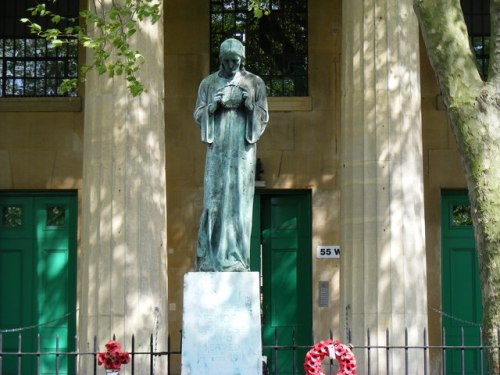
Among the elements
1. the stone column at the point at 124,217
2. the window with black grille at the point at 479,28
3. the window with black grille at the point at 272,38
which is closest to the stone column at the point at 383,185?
the stone column at the point at 124,217

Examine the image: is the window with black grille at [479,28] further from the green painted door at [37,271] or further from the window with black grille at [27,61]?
the green painted door at [37,271]

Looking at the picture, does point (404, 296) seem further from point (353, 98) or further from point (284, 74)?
point (284, 74)

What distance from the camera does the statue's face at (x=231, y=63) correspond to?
9914 millimetres

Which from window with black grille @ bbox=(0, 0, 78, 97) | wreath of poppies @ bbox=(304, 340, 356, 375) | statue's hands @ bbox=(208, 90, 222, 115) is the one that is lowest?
wreath of poppies @ bbox=(304, 340, 356, 375)

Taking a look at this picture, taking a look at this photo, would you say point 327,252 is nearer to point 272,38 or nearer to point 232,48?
point 272,38

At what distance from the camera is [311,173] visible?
57.7 ft

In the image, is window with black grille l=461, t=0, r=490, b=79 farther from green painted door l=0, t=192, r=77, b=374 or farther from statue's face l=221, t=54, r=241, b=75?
statue's face l=221, t=54, r=241, b=75

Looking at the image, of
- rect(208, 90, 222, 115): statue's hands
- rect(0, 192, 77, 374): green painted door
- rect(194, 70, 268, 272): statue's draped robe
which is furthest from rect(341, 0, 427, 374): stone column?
rect(0, 192, 77, 374): green painted door

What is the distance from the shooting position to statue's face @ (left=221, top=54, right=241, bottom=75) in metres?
9.91

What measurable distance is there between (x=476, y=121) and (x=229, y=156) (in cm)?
234

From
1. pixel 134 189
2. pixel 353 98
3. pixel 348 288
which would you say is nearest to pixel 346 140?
pixel 353 98

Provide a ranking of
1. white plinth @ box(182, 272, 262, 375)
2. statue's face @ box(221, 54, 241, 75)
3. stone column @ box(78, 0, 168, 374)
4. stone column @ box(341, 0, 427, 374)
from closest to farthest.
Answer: white plinth @ box(182, 272, 262, 375) < statue's face @ box(221, 54, 241, 75) < stone column @ box(78, 0, 168, 374) < stone column @ box(341, 0, 427, 374)

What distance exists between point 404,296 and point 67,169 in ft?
21.0

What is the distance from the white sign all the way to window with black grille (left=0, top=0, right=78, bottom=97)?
15.9 feet
